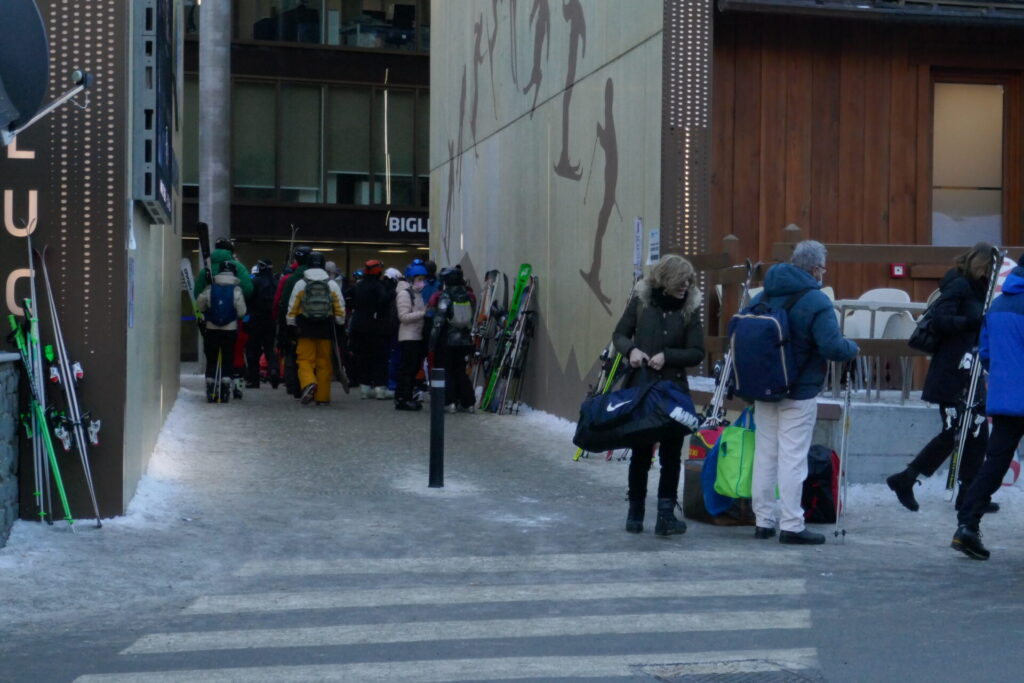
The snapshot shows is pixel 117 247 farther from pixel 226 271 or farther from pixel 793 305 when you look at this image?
pixel 226 271

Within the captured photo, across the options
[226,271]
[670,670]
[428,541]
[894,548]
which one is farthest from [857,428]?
[226,271]

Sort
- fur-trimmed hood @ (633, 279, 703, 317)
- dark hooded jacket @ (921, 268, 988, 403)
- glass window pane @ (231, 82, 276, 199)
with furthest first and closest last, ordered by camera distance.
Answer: glass window pane @ (231, 82, 276, 199)
dark hooded jacket @ (921, 268, 988, 403)
fur-trimmed hood @ (633, 279, 703, 317)

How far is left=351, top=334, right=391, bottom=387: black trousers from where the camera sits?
19234 millimetres

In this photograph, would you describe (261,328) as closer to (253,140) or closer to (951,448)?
(951,448)

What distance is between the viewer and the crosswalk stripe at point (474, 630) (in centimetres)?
639

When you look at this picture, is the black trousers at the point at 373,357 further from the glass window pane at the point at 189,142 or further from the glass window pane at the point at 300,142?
the glass window pane at the point at 300,142

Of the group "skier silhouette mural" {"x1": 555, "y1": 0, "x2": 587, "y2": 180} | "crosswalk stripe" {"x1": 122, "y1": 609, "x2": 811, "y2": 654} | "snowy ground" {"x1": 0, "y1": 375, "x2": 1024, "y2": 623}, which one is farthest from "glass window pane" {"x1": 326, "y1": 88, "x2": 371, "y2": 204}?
"crosswalk stripe" {"x1": 122, "y1": 609, "x2": 811, "y2": 654}

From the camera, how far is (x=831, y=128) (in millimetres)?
14000

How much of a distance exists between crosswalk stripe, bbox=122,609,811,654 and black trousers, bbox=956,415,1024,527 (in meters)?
1.73

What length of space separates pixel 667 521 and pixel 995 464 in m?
1.95

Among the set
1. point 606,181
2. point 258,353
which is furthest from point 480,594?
point 258,353

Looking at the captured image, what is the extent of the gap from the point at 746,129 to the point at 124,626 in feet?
28.6

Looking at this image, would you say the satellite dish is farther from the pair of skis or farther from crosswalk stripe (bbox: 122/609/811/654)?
the pair of skis

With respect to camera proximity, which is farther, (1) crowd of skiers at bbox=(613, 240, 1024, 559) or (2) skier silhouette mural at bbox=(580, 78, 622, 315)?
(2) skier silhouette mural at bbox=(580, 78, 622, 315)
